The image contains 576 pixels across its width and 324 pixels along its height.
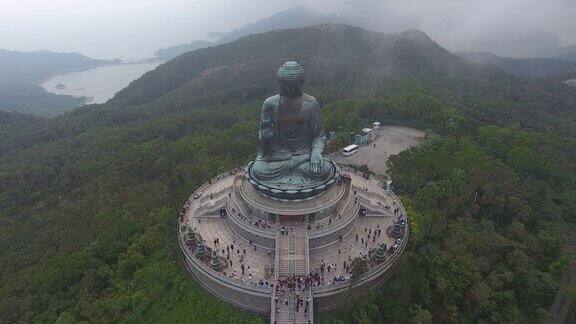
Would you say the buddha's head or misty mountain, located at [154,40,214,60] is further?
misty mountain, located at [154,40,214,60]

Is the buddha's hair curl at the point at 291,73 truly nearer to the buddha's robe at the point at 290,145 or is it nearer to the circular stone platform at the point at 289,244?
the buddha's robe at the point at 290,145

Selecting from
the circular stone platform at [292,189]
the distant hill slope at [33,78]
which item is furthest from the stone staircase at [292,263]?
the distant hill slope at [33,78]

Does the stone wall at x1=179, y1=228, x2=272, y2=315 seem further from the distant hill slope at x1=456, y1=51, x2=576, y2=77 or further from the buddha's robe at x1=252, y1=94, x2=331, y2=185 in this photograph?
the distant hill slope at x1=456, y1=51, x2=576, y2=77

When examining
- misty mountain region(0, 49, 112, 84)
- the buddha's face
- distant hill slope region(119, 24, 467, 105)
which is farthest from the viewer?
misty mountain region(0, 49, 112, 84)

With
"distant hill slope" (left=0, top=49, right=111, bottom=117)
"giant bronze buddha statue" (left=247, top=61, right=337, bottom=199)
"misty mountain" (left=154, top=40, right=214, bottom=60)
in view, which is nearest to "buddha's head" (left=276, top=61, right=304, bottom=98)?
"giant bronze buddha statue" (left=247, top=61, right=337, bottom=199)

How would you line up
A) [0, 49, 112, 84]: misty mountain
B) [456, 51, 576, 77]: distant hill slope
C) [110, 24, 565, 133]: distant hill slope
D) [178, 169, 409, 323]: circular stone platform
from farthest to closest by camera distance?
[0, 49, 112, 84]: misty mountain, [456, 51, 576, 77]: distant hill slope, [110, 24, 565, 133]: distant hill slope, [178, 169, 409, 323]: circular stone platform

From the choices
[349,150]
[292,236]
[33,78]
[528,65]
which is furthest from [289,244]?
[33,78]
